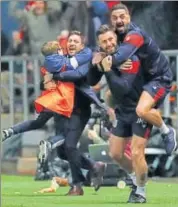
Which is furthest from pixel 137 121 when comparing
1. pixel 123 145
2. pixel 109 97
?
pixel 109 97

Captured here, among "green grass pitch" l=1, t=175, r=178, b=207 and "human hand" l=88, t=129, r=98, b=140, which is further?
"human hand" l=88, t=129, r=98, b=140

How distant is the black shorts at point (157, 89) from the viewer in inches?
449

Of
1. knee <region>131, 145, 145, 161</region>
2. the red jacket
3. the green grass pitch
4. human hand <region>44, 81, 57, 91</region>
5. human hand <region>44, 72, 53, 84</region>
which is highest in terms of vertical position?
human hand <region>44, 72, 53, 84</region>

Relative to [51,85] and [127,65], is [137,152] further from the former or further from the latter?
[51,85]

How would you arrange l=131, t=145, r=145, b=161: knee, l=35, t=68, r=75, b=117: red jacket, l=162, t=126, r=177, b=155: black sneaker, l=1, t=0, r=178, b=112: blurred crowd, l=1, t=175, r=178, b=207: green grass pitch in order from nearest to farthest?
l=131, t=145, r=145, b=161: knee
l=1, t=175, r=178, b=207: green grass pitch
l=162, t=126, r=177, b=155: black sneaker
l=35, t=68, r=75, b=117: red jacket
l=1, t=0, r=178, b=112: blurred crowd

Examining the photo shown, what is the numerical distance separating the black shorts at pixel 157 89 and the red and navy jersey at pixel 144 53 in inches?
2.7

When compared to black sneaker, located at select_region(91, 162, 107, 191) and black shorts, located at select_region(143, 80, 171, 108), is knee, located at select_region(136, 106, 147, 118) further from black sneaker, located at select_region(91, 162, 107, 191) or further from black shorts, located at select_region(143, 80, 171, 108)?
black sneaker, located at select_region(91, 162, 107, 191)

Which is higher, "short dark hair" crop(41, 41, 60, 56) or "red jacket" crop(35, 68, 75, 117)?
"short dark hair" crop(41, 41, 60, 56)

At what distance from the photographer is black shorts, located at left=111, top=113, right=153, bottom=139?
11422 millimetres

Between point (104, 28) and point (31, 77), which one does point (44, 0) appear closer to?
point (31, 77)

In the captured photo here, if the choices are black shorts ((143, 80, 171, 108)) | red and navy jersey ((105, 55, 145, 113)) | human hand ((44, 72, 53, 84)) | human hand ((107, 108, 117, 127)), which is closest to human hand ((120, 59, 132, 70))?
red and navy jersey ((105, 55, 145, 113))

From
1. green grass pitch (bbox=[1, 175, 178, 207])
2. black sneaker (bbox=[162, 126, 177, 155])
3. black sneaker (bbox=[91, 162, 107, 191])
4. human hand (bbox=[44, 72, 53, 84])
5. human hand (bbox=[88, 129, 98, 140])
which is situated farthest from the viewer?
human hand (bbox=[88, 129, 98, 140])

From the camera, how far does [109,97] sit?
55.8 feet

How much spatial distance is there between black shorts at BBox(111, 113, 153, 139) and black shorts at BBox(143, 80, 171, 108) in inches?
10.1
